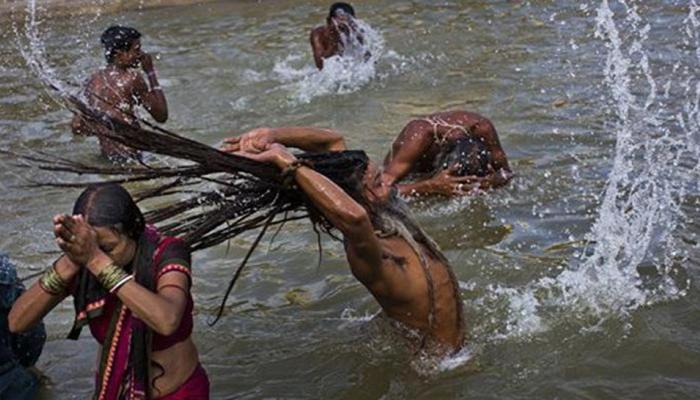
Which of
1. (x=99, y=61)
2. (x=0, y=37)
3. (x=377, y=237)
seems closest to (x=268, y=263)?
(x=377, y=237)

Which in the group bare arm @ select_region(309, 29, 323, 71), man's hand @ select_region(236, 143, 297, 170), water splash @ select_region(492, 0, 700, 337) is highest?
man's hand @ select_region(236, 143, 297, 170)

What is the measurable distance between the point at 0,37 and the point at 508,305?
10.7m

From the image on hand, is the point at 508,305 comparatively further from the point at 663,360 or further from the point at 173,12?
the point at 173,12

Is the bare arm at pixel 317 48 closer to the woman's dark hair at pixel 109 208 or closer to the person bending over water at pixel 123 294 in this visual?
the person bending over water at pixel 123 294

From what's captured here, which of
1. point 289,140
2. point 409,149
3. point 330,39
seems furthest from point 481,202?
point 330,39

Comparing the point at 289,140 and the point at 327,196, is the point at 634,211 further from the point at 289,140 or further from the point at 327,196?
the point at 327,196

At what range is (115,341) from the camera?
3.51 m

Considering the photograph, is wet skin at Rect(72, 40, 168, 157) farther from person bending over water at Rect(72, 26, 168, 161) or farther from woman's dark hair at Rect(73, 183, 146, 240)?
woman's dark hair at Rect(73, 183, 146, 240)

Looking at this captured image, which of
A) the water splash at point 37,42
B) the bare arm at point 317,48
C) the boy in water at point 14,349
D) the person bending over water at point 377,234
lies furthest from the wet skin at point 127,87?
the person bending over water at point 377,234

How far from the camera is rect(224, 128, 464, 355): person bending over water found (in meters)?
3.72

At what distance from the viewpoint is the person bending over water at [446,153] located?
6816 millimetres

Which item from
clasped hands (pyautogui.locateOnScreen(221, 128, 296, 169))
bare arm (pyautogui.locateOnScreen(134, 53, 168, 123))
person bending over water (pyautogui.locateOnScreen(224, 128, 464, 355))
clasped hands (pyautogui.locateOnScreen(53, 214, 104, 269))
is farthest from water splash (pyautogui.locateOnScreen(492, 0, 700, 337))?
bare arm (pyautogui.locateOnScreen(134, 53, 168, 123))

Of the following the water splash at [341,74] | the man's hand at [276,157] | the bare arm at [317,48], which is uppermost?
the man's hand at [276,157]

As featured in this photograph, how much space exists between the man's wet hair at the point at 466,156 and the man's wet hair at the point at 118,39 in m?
2.73
